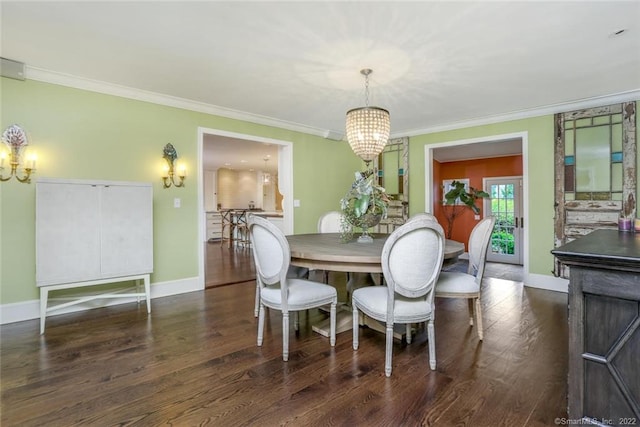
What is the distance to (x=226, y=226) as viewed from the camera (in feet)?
30.5

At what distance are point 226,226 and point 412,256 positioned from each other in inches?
318

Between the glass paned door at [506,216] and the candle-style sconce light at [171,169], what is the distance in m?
5.79

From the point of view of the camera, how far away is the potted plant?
600 centimetres

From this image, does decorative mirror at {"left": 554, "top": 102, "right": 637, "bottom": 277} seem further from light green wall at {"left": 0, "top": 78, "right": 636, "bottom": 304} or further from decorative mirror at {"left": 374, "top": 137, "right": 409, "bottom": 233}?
decorative mirror at {"left": 374, "top": 137, "right": 409, "bottom": 233}

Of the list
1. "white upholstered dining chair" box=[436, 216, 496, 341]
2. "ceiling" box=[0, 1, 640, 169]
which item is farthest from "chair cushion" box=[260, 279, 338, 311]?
"ceiling" box=[0, 1, 640, 169]

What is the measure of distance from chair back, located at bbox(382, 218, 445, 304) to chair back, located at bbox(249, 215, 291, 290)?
69cm

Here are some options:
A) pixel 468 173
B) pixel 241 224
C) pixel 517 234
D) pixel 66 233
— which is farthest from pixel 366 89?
pixel 241 224

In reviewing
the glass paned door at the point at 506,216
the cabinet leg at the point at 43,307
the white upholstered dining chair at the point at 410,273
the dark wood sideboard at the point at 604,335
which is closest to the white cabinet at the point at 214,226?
the cabinet leg at the point at 43,307

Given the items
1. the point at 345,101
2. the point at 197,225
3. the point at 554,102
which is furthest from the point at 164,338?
the point at 554,102

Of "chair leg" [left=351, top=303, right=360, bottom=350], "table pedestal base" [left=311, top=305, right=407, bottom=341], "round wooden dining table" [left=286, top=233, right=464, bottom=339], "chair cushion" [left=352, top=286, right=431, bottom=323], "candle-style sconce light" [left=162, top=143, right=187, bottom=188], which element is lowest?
"table pedestal base" [left=311, top=305, right=407, bottom=341]

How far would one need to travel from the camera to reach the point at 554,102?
12.9ft

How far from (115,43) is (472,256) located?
341 cm

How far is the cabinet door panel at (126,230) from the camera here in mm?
2984

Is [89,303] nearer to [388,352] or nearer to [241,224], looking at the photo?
[388,352]
